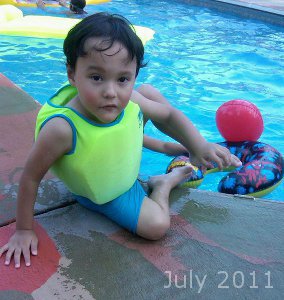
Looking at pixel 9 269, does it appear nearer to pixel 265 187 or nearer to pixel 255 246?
pixel 255 246

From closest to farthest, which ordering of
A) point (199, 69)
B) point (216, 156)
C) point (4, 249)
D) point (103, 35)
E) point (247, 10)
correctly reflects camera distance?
point (103, 35) < point (4, 249) < point (216, 156) < point (199, 69) < point (247, 10)

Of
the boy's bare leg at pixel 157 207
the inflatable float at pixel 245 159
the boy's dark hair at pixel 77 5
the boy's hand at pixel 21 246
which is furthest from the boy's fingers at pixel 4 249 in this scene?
the boy's dark hair at pixel 77 5

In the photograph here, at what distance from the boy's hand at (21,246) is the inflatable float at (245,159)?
134 cm

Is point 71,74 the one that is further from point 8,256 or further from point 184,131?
point 8,256

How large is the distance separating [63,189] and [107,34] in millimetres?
1005

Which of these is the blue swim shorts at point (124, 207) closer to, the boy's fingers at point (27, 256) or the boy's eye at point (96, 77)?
the boy's fingers at point (27, 256)

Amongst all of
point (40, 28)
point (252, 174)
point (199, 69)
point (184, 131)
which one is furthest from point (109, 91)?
point (40, 28)

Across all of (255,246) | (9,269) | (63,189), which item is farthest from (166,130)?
(9,269)

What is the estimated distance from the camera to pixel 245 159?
3.23m

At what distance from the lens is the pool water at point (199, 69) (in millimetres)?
4996

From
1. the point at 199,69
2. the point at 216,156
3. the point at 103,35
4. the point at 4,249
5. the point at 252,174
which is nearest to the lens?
the point at 103,35

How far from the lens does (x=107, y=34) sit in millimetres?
1815

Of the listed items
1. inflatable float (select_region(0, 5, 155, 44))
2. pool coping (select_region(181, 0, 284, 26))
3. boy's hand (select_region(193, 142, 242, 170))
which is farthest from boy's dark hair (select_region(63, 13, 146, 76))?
pool coping (select_region(181, 0, 284, 26))

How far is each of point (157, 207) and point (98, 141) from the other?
19.3 inches
